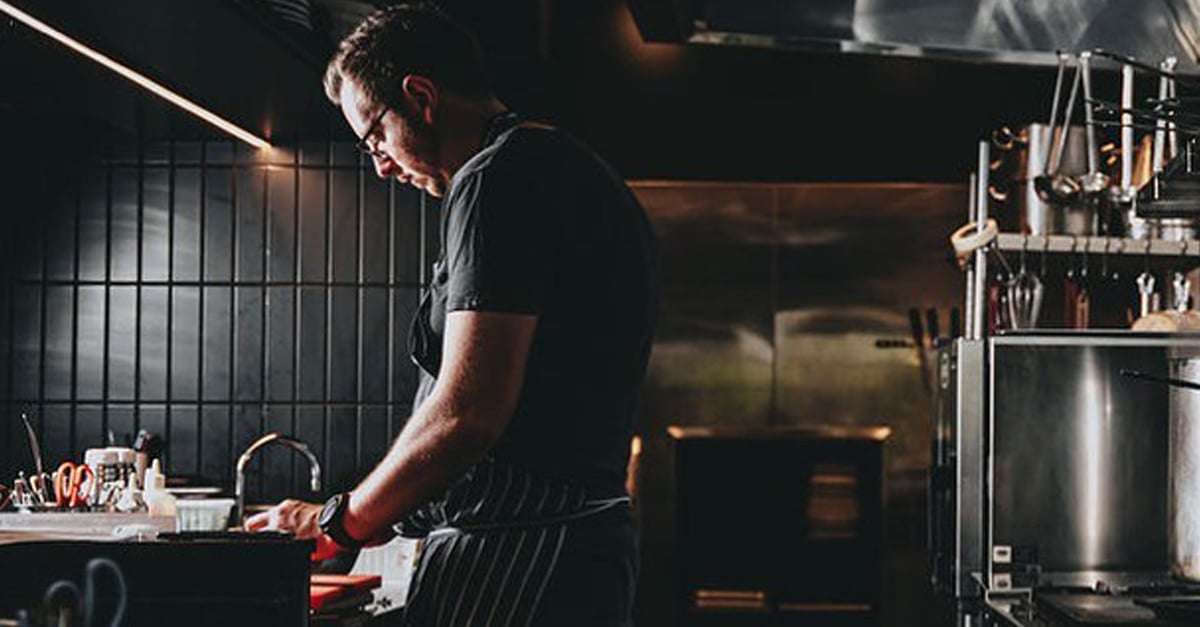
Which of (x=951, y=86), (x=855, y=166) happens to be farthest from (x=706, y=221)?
(x=951, y=86)

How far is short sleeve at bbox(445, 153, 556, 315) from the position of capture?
2043mm

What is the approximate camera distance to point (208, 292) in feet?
18.4

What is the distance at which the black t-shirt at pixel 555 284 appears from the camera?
207 centimetres

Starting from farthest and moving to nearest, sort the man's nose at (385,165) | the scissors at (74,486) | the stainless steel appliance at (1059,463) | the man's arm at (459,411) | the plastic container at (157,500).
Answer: the stainless steel appliance at (1059,463), the scissors at (74,486), the plastic container at (157,500), the man's nose at (385,165), the man's arm at (459,411)

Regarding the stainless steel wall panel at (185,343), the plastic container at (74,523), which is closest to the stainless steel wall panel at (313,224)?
the stainless steel wall panel at (185,343)

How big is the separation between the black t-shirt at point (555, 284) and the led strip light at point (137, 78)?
1.95 meters

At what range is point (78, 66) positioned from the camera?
456 cm

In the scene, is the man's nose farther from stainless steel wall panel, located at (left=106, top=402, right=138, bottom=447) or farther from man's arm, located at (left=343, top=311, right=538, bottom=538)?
stainless steel wall panel, located at (left=106, top=402, right=138, bottom=447)

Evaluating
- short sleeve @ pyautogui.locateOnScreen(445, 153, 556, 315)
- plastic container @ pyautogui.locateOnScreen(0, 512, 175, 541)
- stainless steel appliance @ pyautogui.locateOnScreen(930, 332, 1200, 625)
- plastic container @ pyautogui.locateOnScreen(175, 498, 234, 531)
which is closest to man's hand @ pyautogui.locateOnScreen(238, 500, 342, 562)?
short sleeve @ pyautogui.locateOnScreen(445, 153, 556, 315)

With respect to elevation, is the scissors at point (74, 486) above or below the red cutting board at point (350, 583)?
above

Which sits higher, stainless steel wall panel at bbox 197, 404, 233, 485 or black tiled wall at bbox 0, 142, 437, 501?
black tiled wall at bbox 0, 142, 437, 501

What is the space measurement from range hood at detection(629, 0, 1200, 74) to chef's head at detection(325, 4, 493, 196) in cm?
148

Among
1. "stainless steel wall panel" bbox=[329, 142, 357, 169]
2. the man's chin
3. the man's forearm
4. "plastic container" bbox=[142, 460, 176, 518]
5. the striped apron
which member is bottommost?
"plastic container" bbox=[142, 460, 176, 518]

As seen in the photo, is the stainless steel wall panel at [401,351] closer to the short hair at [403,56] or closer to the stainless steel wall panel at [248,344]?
the stainless steel wall panel at [248,344]
